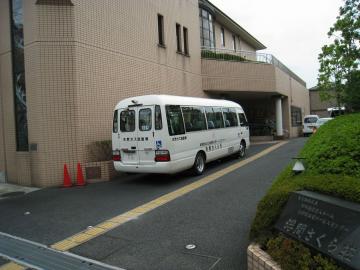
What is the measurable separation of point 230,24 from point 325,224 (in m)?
24.2

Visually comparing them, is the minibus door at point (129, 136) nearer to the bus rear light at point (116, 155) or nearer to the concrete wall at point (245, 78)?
the bus rear light at point (116, 155)

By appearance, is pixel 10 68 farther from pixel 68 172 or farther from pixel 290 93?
pixel 290 93

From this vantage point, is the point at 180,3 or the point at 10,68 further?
the point at 180,3

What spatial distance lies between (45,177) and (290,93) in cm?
2264

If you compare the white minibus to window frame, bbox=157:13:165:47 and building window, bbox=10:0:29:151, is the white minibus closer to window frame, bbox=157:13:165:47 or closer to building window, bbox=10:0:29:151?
building window, bbox=10:0:29:151

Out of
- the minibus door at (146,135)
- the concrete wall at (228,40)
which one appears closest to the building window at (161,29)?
the minibus door at (146,135)

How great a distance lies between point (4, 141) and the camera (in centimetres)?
1218

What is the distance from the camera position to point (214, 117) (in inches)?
495

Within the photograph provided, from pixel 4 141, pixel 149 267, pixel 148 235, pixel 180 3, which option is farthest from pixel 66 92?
pixel 180 3

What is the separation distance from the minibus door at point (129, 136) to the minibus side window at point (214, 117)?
2903 mm

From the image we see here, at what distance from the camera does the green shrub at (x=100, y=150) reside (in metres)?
11.4

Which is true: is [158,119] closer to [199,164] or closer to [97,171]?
[199,164]

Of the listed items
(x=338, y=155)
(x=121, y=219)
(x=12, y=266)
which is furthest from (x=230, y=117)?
(x=12, y=266)

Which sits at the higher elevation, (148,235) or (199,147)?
(199,147)
